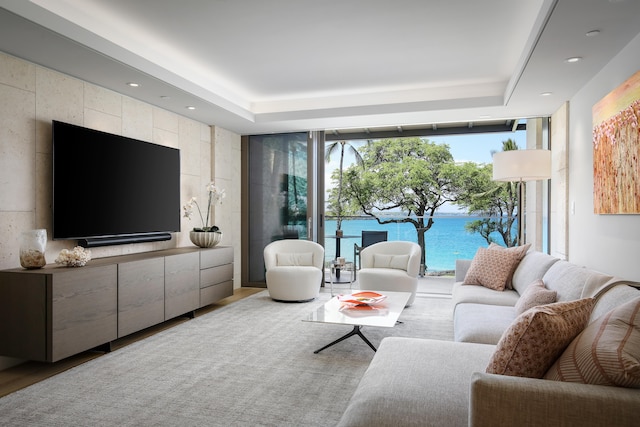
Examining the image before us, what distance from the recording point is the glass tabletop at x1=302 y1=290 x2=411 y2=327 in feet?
10.5

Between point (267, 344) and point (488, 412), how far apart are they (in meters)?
2.59

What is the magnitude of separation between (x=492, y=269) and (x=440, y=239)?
28.0 feet

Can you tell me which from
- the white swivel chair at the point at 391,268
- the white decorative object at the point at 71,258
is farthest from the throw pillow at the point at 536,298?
the white decorative object at the point at 71,258

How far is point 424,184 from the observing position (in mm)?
10523

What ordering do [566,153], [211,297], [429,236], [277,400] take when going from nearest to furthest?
1. [277,400]
2. [566,153]
3. [211,297]
4. [429,236]

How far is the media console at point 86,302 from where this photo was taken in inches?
118

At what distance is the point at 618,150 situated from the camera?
305 centimetres

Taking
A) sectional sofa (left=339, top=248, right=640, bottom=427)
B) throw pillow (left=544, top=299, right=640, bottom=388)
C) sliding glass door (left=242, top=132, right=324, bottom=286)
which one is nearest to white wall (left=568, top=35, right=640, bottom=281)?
sectional sofa (left=339, top=248, right=640, bottom=427)

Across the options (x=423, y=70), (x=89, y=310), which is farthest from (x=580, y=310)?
(x=423, y=70)

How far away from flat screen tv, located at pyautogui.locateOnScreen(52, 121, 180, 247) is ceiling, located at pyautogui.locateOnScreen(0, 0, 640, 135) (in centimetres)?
56

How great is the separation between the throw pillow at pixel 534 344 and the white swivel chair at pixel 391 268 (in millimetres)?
3401

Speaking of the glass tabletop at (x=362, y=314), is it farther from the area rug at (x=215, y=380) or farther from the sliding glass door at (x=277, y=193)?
the sliding glass door at (x=277, y=193)

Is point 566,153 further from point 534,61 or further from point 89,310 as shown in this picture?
point 89,310

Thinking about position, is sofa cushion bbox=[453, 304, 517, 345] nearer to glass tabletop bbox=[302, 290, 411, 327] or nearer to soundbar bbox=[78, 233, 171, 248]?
glass tabletop bbox=[302, 290, 411, 327]
